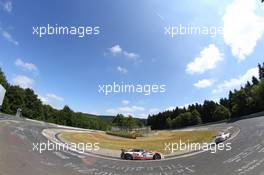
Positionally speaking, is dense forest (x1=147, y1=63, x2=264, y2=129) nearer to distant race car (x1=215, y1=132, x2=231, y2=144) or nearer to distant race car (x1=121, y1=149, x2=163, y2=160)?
distant race car (x1=215, y1=132, x2=231, y2=144)

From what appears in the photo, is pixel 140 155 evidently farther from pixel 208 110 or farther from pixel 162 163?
pixel 208 110

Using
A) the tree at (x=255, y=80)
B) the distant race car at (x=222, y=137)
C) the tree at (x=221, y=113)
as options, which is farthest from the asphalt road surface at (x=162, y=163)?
the tree at (x=255, y=80)

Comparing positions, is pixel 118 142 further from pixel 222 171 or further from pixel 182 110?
pixel 222 171

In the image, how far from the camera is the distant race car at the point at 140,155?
2218 centimetres

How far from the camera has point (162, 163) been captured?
21719mm

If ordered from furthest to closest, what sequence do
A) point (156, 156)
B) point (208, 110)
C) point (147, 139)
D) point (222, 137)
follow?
point (208, 110)
point (222, 137)
point (147, 139)
point (156, 156)

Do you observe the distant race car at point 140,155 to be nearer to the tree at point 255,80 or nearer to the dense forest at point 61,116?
the dense forest at point 61,116

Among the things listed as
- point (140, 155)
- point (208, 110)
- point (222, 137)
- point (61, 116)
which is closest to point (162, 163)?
point (140, 155)

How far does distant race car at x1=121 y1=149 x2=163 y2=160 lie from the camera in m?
22.2

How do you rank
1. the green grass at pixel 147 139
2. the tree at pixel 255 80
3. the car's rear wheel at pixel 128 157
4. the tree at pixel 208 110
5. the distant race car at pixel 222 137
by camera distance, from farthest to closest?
1. the tree at pixel 255 80
2. the tree at pixel 208 110
3. the distant race car at pixel 222 137
4. the car's rear wheel at pixel 128 157
5. the green grass at pixel 147 139

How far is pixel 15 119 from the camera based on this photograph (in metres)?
41.7

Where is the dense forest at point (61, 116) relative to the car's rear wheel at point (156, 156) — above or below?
above

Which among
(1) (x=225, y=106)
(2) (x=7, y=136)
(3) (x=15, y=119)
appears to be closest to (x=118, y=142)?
(1) (x=225, y=106)

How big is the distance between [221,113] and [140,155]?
7.60 metres
